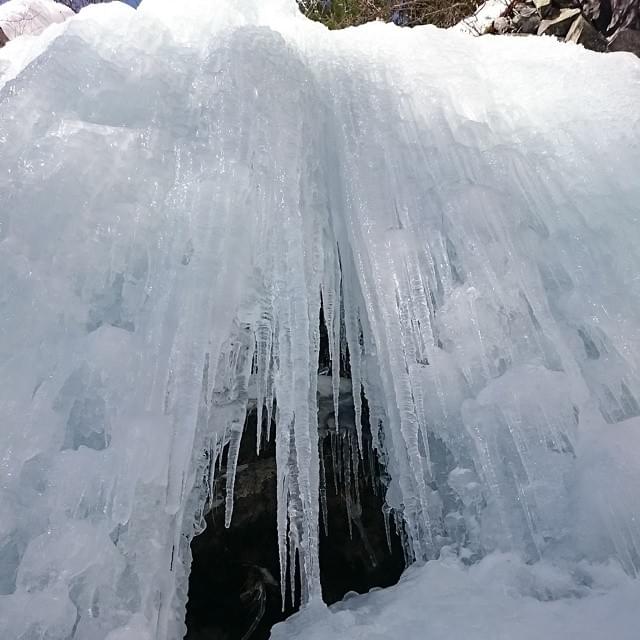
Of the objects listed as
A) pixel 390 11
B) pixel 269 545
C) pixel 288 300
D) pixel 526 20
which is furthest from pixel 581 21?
pixel 269 545

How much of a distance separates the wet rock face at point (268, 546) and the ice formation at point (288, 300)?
1.47ft

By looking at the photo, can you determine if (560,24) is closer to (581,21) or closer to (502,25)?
(581,21)

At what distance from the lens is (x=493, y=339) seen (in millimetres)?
2047

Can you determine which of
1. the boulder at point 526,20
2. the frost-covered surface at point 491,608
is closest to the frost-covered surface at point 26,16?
the boulder at point 526,20

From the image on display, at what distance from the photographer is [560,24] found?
4453 millimetres

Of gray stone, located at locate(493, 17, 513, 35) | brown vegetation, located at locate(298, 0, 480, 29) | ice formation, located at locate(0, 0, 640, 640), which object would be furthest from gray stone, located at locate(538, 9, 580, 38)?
ice formation, located at locate(0, 0, 640, 640)

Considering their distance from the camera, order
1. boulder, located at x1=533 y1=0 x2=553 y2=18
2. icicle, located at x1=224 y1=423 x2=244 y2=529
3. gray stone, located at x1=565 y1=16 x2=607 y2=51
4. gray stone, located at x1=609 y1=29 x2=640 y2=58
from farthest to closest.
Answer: boulder, located at x1=533 y1=0 x2=553 y2=18 → gray stone, located at x1=565 y1=16 x2=607 y2=51 → gray stone, located at x1=609 y1=29 x2=640 y2=58 → icicle, located at x1=224 y1=423 x2=244 y2=529

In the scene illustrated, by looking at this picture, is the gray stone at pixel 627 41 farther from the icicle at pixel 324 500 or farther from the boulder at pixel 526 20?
the icicle at pixel 324 500

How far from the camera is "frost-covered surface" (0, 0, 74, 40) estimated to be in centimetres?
447

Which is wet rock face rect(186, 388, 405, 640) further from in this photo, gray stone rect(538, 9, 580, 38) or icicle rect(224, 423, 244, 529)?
gray stone rect(538, 9, 580, 38)

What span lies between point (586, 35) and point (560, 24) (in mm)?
311

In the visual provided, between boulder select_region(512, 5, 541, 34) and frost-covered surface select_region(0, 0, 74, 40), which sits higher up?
boulder select_region(512, 5, 541, 34)

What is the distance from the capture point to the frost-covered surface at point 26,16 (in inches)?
176

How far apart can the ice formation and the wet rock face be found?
0.45m
